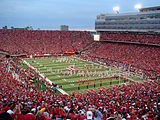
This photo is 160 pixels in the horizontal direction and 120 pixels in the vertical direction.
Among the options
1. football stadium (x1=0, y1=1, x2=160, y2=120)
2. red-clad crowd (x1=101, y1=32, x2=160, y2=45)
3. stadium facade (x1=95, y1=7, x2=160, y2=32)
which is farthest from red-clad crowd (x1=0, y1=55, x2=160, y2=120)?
stadium facade (x1=95, y1=7, x2=160, y2=32)

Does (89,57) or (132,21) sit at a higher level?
(132,21)

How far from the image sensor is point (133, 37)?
46.7 metres

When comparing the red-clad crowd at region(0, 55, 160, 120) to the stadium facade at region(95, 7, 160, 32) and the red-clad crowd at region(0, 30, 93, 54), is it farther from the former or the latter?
the red-clad crowd at region(0, 30, 93, 54)

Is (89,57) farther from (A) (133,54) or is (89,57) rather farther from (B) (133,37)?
(B) (133,37)

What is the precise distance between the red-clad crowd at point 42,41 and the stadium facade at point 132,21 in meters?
7.94

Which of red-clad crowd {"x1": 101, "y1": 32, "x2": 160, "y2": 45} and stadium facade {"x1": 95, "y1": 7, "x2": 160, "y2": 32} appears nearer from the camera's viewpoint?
red-clad crowd {"x1": 101, "y1": 32, "x2": 160, "y2": 45}

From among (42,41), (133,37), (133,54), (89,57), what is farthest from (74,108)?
(42,41)

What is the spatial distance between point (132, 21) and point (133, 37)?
4291mm

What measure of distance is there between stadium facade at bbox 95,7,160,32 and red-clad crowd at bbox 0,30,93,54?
7.94 m

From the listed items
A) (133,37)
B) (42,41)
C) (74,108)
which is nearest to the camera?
(74,108)

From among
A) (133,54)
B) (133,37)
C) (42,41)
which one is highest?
(133,37)

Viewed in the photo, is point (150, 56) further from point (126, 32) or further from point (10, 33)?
point (10, 33)

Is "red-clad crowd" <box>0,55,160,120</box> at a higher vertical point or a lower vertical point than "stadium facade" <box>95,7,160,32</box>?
lower

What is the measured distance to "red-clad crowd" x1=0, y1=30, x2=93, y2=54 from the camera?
48287 millimetres
